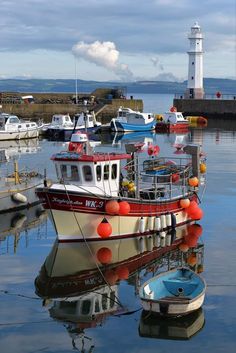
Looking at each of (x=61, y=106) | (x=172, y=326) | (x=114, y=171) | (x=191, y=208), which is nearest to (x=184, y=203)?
(x=191, y=208)

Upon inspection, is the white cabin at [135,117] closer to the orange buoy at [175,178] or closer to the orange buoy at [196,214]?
the orange buoy at [175,178]

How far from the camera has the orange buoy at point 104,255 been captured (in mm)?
16766

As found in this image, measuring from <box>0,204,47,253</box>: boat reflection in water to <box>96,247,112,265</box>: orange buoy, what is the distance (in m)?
2.39

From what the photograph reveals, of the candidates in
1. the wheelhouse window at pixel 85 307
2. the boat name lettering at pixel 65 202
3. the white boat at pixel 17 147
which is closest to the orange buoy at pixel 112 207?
the boat name lettering at pixel 65 202

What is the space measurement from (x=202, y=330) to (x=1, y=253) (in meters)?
7.18

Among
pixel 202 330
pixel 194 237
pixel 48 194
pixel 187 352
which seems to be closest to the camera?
pixel 187 352

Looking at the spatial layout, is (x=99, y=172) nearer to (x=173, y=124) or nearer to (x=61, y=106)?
(x=173, y=124)

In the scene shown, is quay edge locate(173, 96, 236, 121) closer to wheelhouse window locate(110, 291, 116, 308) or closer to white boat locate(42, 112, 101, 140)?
white boat locate(42, 112, 101, 140)

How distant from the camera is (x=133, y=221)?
18500mm

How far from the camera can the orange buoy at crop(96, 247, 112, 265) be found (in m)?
16.8

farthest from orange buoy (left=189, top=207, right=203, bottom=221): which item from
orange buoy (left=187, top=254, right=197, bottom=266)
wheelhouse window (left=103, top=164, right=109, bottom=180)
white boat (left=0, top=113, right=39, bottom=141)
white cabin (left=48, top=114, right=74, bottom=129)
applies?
white cabin (left=48, top=114, right=74, bottom=129)

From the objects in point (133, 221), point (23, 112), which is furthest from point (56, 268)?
point (23, 112)

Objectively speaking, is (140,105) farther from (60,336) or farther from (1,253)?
(60,336)

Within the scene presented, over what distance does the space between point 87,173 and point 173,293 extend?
5.76 meters
